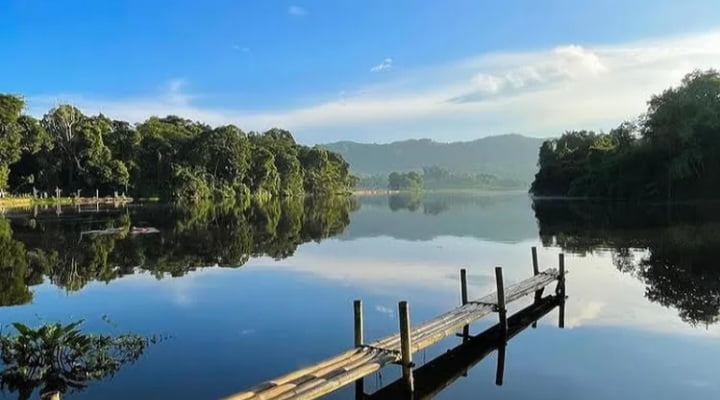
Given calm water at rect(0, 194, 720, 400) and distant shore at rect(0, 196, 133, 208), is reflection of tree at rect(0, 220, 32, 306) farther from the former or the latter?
distant shore at rect(0, 196, 133, 208)

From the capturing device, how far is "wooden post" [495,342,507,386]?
37.0 feet

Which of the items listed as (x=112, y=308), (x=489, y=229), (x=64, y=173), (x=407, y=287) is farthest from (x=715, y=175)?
(x=64, y=173)

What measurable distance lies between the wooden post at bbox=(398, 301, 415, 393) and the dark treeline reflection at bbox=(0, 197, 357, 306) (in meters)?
14.0

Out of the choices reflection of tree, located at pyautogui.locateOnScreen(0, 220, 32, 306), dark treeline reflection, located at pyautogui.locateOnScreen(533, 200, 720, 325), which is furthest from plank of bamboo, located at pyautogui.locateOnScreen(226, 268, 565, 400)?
reflection of tree, located at pyautogui.locateOnScreen(0, 220, 32, 306)

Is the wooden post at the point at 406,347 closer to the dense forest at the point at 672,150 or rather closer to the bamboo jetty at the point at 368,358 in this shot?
the bamboo jetty at the point at 368,358

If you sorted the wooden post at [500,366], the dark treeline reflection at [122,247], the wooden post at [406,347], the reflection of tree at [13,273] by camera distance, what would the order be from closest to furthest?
1. the wooden post at [406,347]
2. the wooden post at [500,366]
3. the reflection of tree at [13,273]
4. the dark treeline reflection at [122,247]

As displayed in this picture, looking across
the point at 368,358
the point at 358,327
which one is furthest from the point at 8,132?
the point at 368,358

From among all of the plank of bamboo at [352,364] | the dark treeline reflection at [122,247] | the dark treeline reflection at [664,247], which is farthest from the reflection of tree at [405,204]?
the plank of bamboo at [352,364]

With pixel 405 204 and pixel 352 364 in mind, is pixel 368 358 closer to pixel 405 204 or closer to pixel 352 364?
pixel 352 364

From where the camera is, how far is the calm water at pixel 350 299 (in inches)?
446

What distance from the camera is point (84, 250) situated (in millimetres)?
29812

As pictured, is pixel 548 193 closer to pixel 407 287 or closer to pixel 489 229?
pixel 489 229

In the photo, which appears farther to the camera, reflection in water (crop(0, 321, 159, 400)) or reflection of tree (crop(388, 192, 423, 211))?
reflection of tree (crop(388, 192, 423, 211))

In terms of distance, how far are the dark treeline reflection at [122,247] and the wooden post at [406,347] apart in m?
14.0
